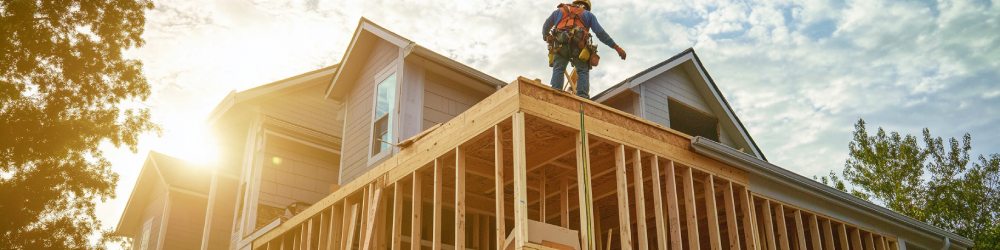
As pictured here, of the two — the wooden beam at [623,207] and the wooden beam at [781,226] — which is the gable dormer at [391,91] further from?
the wooden beam at [781,226]

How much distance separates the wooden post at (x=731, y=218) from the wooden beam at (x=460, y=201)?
3.68 meters

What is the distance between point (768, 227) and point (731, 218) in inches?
40.4

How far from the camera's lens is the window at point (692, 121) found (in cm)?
1750

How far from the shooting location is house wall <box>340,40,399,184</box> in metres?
15.7

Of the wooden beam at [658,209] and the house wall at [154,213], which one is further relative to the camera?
the house wall at [154,213]

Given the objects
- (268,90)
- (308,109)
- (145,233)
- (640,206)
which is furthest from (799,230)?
(145,233)

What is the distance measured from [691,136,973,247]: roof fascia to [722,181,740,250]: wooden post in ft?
1.30

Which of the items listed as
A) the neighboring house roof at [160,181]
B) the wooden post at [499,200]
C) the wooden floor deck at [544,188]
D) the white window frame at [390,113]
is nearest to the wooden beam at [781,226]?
the wooden floor deck at [544,188]

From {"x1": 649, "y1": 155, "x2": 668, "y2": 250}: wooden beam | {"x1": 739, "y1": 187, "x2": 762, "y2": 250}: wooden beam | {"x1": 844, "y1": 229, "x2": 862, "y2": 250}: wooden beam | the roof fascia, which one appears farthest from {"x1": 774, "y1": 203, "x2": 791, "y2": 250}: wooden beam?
{"x1": 649, "y1": 155, "x2": 668, "y2": 250}: wooden beam

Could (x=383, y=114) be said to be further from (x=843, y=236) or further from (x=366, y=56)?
(x=843, y=236)

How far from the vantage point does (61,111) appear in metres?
15.2

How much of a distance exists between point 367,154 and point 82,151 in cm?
566

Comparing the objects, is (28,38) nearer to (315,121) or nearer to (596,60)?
(315,121)

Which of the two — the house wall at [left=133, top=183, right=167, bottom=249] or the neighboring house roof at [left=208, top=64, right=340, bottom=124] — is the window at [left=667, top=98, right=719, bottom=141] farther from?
the house wall at [left=133, top=183, right=167, bottom=249]
